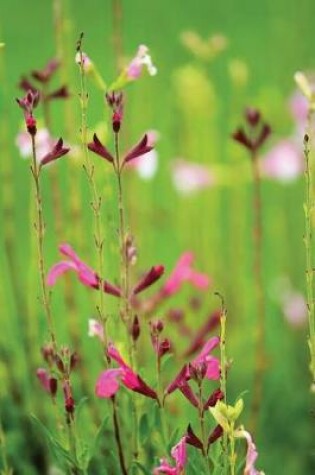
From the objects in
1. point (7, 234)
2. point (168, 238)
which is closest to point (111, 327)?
point (7, 234)

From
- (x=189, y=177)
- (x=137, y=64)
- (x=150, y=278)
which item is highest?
(x=137, y=64)

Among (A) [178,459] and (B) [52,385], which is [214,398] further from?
(B) [52,385]

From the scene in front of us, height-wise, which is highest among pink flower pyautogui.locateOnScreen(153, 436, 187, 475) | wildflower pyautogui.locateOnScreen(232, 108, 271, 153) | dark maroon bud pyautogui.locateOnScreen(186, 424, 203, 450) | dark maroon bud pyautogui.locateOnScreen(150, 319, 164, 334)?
wildflower pyautogui.locateOnScreen(232, 108, 271, 153)

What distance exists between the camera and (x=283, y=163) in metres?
2.60

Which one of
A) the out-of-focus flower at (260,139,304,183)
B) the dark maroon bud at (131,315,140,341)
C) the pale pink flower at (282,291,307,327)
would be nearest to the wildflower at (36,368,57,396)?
the dark maroon bud at (131,315,140,341)

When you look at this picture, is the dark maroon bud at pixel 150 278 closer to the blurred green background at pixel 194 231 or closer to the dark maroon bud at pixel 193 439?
the blurred green background at pixel 194 231

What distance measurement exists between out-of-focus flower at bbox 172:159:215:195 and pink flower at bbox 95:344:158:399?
140 cm

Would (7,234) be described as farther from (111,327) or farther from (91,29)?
(91,29)

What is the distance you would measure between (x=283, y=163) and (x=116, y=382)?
1.38 meters

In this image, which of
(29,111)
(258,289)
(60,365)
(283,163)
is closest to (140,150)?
(29,111)

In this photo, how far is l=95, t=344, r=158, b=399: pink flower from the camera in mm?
1272

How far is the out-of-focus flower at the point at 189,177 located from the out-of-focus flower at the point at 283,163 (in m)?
0.13

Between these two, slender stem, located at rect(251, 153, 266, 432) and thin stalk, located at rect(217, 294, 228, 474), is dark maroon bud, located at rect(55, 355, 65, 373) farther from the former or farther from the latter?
slender stem, located at rect(251, 153, 266, 432)

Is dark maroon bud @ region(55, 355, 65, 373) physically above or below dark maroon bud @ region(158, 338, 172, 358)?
below
